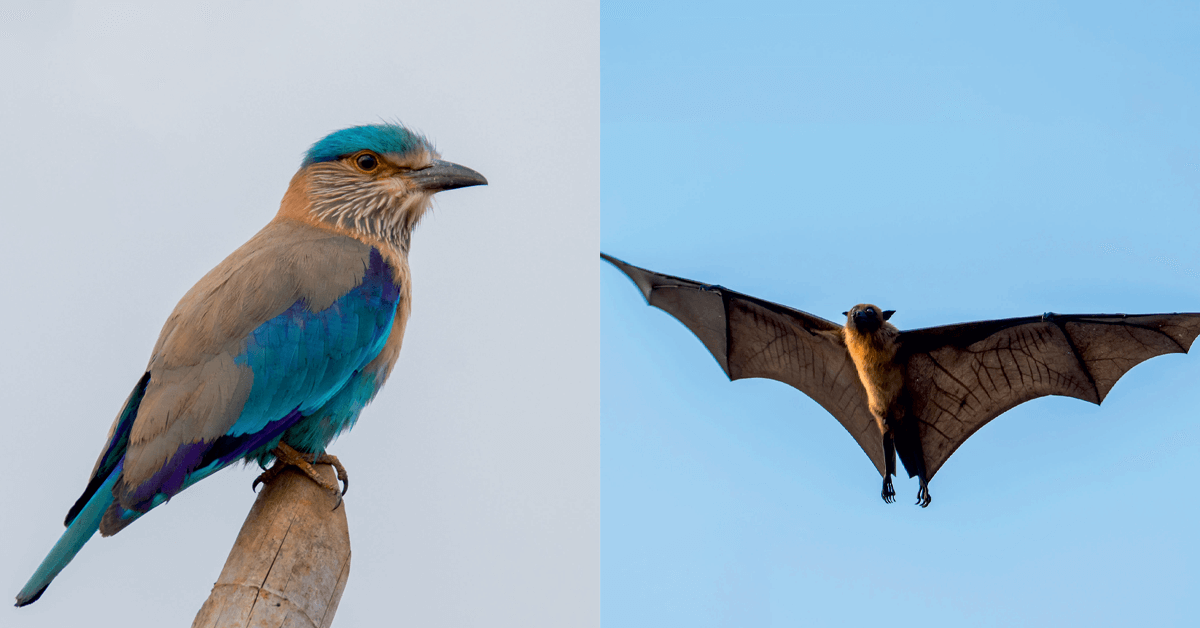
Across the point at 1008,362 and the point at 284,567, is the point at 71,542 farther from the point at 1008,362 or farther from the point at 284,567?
the point at 1008,362

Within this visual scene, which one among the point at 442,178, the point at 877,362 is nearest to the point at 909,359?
the point at 877,362

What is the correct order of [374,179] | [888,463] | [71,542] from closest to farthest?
1. [71,542]
2. [374,179]
3. [888,463]

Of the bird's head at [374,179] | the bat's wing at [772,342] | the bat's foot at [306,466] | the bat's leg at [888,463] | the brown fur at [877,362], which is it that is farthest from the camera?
the bat's leg at [888,463]

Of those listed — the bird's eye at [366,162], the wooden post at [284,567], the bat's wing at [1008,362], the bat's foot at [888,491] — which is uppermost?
the bird's eye at [366,162]

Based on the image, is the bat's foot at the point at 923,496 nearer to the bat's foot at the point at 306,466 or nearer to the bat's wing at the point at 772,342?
the bat's wing at the point at 772,342

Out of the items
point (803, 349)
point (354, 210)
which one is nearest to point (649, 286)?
point (803, 349)

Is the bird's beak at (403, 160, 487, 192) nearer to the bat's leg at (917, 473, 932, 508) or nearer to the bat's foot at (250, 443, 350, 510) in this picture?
the bat's foot at (250, 443, 350, 510)

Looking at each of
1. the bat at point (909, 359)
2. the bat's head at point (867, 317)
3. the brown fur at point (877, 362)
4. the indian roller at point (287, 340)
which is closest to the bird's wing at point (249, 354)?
the indian roller at point (287, 340)
